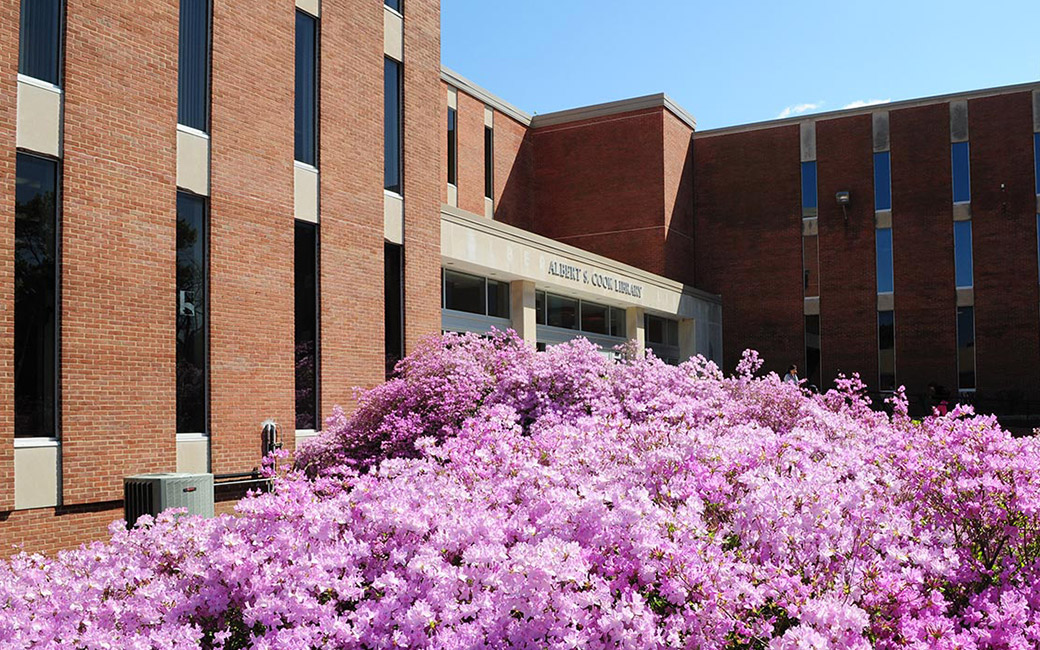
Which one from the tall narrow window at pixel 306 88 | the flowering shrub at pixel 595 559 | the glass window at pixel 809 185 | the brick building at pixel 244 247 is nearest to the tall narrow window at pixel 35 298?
the brick building at pixel 244 247

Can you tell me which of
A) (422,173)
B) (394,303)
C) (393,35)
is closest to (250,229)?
(394,303)

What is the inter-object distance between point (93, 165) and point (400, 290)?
23.4 ft

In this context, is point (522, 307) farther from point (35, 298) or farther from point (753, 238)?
point (753, 238)

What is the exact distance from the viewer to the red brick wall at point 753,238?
37.4m

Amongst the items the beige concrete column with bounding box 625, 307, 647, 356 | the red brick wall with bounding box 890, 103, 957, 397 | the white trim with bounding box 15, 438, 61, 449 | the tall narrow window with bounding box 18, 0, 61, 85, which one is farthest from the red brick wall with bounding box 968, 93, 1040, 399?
the tall narrow window with bounding box 18, 0, 61, 85

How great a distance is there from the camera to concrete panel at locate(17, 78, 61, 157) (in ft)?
40.8

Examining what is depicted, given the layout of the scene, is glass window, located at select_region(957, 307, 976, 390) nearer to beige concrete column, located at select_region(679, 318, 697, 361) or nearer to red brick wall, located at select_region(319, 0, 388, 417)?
beige concrete column, located at select_region(679, 318, 697, 361)

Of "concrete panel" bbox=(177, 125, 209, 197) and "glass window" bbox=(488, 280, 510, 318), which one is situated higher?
"concrete panel" bbox=(177, 125, 209, 197)

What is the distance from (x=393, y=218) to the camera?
62.6 ft

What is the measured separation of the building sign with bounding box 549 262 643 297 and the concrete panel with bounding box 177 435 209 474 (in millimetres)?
12584

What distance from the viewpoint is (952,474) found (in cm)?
496

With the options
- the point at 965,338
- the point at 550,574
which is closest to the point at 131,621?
the point at 550,574

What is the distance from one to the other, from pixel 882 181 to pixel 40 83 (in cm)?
3118

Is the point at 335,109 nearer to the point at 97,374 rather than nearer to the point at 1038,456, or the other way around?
the point at 97,374
